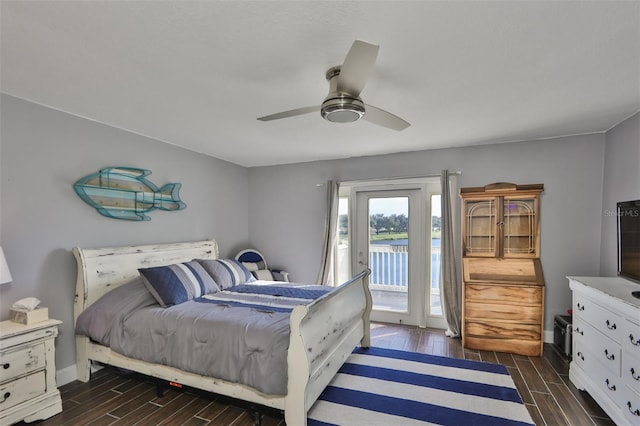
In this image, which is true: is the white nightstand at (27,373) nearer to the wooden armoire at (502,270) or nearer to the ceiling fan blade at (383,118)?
the ceiling fan blade at (383,118)

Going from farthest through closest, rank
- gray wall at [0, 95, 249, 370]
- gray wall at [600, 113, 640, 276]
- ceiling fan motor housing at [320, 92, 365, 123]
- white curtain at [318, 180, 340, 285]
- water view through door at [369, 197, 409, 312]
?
white curtain at [318, 180, 340, 285] < water view through door at [369, 197, 409, 312] < gray wall at [600, 113, 640, 276] < gray wall at [0, 95, 249, 370] < ceiling fan motor housing at [320, 92, 365, 123]

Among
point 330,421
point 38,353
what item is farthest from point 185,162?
point 330,421

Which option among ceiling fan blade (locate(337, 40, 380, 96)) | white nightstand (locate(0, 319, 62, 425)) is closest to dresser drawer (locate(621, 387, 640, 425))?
ceiling fan blade (locate(337, 40, 380, 96))

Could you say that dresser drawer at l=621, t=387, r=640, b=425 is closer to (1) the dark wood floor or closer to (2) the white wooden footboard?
(1) the dark wood floor

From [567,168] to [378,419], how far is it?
346 cm

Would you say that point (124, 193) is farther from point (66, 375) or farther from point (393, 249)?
point (393, 249)

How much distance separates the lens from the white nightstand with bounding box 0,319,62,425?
2.05m

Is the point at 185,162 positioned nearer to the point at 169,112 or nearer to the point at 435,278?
the point at 169,112

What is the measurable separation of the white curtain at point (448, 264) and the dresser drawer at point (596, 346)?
1.29 meters

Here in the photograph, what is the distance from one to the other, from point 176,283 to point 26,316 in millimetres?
1043

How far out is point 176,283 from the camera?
9.52ft

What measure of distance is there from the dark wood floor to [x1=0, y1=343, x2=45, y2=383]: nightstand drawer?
433 millimetres

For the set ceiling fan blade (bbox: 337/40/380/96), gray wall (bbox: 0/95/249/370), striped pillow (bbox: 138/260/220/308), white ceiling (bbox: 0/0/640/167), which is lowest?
striped pillow (bbox: 138/260/220/308)

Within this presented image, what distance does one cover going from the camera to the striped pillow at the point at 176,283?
2752mm
